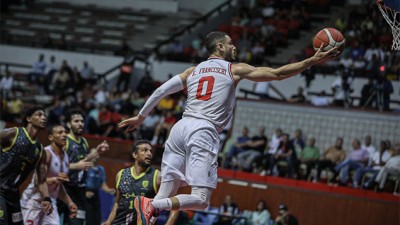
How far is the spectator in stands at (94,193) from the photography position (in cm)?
1150

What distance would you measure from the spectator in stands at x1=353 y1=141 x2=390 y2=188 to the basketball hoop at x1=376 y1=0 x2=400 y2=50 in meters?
5.81

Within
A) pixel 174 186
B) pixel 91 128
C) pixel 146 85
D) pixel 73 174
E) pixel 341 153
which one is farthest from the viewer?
pixel 146 85

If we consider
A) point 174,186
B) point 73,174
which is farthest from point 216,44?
point 73,174

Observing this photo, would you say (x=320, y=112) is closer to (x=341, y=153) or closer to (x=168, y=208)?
(x=341, y=153)

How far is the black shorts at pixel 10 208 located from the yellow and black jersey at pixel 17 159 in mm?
77

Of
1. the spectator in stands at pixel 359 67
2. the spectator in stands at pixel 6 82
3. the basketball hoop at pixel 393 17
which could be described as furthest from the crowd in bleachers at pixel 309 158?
the spectator in stands at pixel 6 82

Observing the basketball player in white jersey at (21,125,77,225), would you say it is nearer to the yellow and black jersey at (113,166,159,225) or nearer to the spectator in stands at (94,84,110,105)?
the yellow and black jersey at (113,166,159,225)

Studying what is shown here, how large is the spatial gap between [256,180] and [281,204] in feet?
3.30

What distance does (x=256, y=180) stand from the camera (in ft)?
54.1

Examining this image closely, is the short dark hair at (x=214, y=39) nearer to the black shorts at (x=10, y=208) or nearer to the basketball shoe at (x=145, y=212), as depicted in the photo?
the basketball shoe at (x=145, y=212)

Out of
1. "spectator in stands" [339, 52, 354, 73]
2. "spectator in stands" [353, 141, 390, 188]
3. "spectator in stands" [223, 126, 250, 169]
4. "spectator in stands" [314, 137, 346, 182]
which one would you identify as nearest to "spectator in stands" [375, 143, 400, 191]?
"spectator in stands" [353, 141, 390, 188]

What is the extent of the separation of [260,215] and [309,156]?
2.34 m

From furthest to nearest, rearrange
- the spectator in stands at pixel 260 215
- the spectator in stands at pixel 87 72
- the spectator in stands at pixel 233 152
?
the spectator in stands at pixel 87 72, the spectator in stands at pixel 233 152, the spectator in stands at pixel 260 215

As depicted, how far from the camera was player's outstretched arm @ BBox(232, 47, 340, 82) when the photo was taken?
746 centimetres
